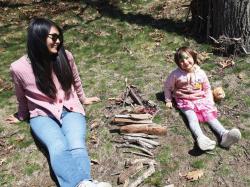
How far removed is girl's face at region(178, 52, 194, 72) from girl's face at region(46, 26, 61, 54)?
1744 millimetres

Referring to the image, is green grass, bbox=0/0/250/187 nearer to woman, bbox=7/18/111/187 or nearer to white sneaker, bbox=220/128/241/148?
white sneaker, bbox=220/128/241/148

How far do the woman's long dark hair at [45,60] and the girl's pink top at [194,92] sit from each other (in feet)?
5.06

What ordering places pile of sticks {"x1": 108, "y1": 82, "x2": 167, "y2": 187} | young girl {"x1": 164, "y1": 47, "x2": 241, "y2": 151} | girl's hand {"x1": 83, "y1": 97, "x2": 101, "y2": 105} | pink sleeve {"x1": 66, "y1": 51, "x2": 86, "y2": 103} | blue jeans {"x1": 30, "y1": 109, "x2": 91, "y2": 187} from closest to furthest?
blue jeans {"x1": 30, "y1": 109, "x2": 91, "y2": 187} < pile of sticks {"x1": 108, "y1": 82, "x2": 167, "y2": 187} < young girl {"x1": 164, "y1": 47, "x2": 241, "y2": 151} < pink sleeve {"x1": 66, "y1": 51, "x2": 86, "y2": 103} < girl's hand {"x1": 83, "y1": 97, "x2": 101, "y2": 105}

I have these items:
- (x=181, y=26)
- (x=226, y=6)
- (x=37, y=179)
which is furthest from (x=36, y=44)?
(x=181, y=26)

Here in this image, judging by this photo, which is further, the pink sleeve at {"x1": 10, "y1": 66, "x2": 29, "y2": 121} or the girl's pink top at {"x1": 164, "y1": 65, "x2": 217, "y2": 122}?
the girl's pink top at {"x1": 164, "y1": 65, "x2": 217, "y2": 122}

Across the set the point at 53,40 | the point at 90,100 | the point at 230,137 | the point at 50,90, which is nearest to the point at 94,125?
A: the point at 90,100

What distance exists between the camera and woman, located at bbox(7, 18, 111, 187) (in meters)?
5.72

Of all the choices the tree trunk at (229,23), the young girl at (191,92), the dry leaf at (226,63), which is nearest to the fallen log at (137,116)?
the young girl at (191,92)

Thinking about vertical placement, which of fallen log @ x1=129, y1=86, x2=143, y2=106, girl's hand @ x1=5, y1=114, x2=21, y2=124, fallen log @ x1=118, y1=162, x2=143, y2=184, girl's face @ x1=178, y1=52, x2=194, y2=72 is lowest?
girl's hand @ x1=5, y1=114, x2=21, y2=124

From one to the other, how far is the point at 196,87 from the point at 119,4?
204 inches

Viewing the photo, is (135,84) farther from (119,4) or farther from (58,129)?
(119,4)

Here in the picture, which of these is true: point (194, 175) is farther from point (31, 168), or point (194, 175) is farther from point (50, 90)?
point (50, 90)

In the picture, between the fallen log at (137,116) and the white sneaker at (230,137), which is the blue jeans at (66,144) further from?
the white sneaker at (230,137)

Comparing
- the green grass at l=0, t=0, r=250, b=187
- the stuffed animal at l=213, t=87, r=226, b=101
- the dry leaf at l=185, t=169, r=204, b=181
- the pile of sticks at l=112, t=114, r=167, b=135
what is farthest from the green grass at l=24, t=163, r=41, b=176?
the stuffed animal at l=213, t=87, r=226, b=101
